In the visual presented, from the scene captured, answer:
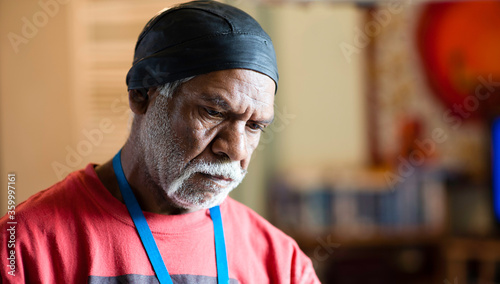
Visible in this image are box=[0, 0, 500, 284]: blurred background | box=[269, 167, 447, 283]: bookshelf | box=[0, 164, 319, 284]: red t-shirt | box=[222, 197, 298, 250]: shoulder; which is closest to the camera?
box=[0, 164, 319, 284]: red t-shirt

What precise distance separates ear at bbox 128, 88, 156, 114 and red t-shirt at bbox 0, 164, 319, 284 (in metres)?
0.19

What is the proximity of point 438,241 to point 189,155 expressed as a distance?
325 centimetres

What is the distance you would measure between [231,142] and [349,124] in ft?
10.8

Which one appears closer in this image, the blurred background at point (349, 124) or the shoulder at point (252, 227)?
the shoulder at point (252, 227)

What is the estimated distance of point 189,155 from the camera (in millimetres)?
1280

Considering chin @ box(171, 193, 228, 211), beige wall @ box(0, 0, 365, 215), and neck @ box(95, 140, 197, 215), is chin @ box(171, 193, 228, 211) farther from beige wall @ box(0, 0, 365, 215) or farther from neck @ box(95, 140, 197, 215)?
beige wall @ box(0, 0, 365, 215)

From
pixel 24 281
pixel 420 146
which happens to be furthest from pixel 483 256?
pixel 24 281

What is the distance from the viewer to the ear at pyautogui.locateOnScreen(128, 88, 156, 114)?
1.36 m

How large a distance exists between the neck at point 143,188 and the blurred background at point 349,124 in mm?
2205

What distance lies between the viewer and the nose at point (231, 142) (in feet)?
4.14

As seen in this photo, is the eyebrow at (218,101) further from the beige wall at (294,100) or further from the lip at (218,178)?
the beige wall at (294,100)

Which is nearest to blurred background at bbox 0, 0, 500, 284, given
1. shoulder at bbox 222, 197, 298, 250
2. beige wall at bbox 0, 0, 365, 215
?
beige wall at bbox 0, 0, 365, 215

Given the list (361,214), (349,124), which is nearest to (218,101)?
(361,214)

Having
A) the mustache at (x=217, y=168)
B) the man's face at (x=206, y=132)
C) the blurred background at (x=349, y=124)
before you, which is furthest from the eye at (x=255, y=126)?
the blurred background at (x=349, y=124)
